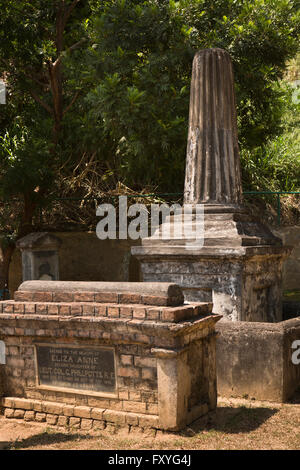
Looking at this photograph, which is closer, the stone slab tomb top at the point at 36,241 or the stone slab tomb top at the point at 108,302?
the stone slab tomb top at the point at 108,302

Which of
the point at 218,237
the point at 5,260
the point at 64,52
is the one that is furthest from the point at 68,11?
the point at 218,237

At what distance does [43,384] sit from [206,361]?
1.67 meters

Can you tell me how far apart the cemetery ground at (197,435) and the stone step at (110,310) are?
1036mm

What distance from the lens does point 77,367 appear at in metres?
5.20

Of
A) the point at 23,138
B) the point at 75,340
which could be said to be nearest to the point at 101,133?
the point at 23,138

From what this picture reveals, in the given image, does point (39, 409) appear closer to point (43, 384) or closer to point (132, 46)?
point (43, 384)

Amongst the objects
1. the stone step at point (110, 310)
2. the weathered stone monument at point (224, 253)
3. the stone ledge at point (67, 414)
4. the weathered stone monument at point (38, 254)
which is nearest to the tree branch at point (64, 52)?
the weathered stone monument at point (38, 254)

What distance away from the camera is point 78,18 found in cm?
1237

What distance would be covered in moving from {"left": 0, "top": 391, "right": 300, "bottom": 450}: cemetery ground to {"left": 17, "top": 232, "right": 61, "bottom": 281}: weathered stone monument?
513 centimetres

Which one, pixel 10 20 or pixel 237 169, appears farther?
pixel 10 20

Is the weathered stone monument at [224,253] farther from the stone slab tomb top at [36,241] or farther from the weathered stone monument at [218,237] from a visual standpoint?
the stone slab tomb top at [36,241]

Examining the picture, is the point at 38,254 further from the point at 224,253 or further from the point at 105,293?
the point at 105,293

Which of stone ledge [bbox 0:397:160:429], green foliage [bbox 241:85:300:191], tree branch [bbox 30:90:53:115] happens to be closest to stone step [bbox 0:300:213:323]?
stone ledge [bbox 0:397:160:429]

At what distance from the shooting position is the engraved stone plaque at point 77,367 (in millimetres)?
5074
